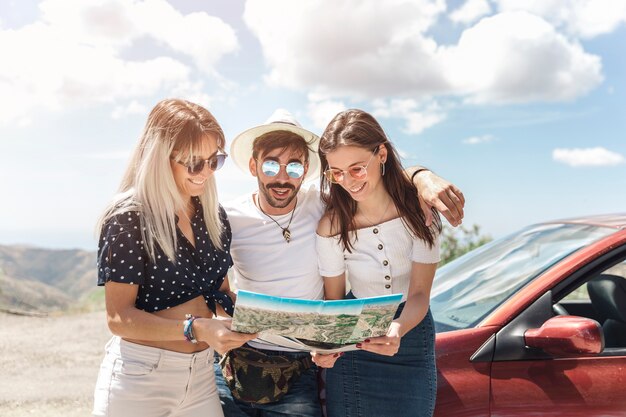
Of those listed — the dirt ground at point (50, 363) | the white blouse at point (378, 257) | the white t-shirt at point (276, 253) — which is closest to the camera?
the white blouse at point (378, 257)

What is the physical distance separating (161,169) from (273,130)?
68 centimetres

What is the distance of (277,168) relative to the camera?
102 inches

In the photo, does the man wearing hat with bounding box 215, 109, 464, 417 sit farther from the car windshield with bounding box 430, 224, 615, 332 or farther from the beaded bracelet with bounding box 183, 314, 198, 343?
the car windshield with bounding box 430, 224, 615, 332

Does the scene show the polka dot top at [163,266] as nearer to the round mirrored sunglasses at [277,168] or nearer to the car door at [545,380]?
the round mirrored sunglasses at [277,168]

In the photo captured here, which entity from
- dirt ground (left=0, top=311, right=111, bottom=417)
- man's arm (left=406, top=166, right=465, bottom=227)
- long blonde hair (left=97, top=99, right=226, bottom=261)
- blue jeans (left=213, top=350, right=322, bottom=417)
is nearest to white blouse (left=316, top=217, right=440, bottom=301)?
man's arm (left=406, top=166, right=465, bottom=227)

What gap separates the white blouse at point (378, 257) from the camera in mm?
2414

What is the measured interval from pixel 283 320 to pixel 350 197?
796 millimetres

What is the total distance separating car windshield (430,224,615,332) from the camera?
9.34ft

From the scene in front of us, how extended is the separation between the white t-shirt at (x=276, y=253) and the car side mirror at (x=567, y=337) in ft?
2.92

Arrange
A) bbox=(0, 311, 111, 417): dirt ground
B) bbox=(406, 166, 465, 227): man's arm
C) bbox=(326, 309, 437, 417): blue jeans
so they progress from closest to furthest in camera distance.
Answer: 1. bbox=(406, 166, 465, 227): man's arm
2. bbox=(326, 309, 437, 417): blue jeans
3. bbox=(0, 311, 111, 417): dirt ground

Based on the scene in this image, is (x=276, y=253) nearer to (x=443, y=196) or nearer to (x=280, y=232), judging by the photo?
(x=280, y=232)

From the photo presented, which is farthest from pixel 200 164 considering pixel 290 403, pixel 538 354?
pixel 538 354

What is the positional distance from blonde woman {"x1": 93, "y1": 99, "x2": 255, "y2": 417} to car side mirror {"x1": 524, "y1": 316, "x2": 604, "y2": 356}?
1232mm

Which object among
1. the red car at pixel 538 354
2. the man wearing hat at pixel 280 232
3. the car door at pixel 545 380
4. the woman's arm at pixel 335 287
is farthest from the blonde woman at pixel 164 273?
the car door at pixel 545 380
